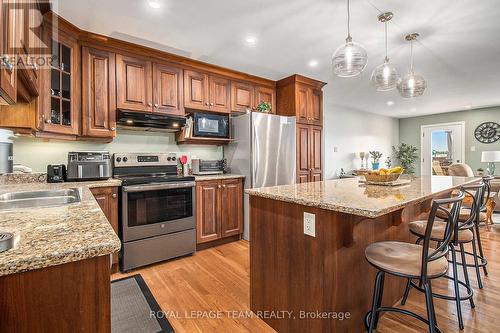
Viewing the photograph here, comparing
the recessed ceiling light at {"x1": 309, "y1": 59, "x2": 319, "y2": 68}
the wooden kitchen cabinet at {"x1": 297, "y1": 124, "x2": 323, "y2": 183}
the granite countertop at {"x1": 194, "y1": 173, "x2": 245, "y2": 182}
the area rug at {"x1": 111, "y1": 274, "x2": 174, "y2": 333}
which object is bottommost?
the area rug at {"x1": 111, "y1": 274, "x2": 174, "y2": 333}

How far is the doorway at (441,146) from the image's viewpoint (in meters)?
6.74

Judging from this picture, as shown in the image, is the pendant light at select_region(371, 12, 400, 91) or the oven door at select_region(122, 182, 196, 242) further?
the oven door at select_region(122, 182, 196, 242)

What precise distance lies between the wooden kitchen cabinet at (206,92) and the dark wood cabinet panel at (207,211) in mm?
1038

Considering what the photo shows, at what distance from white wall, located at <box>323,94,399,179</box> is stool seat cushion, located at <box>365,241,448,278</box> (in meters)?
4.22

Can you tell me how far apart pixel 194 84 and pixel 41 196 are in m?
2.10

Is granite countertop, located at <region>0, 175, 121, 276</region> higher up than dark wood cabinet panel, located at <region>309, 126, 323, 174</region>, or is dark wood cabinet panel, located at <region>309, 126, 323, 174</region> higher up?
dark wood cabinet panel, located at <region>309, 126, 323, 174</region>

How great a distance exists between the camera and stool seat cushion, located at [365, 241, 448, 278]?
1.21 m

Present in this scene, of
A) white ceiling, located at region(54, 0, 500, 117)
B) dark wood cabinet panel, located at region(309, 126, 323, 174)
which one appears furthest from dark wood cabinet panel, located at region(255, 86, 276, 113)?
dark wood cabinet panel, located at region(309, 126, 323, 174)

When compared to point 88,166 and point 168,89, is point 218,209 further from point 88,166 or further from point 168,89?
point 168,89

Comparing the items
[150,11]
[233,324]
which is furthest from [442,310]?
[150,11]

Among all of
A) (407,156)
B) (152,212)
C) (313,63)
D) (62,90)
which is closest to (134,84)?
(62,90)

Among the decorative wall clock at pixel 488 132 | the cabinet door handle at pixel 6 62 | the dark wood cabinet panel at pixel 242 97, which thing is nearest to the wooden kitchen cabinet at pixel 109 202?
the cabinet door handle at pixel 6 62

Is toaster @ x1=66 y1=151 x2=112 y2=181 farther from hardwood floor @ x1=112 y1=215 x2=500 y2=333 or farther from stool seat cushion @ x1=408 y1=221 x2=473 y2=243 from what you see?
stool seat cushion @ x1=408 y1=221 x2=473 y2=243

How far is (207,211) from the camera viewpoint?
3102 mm
